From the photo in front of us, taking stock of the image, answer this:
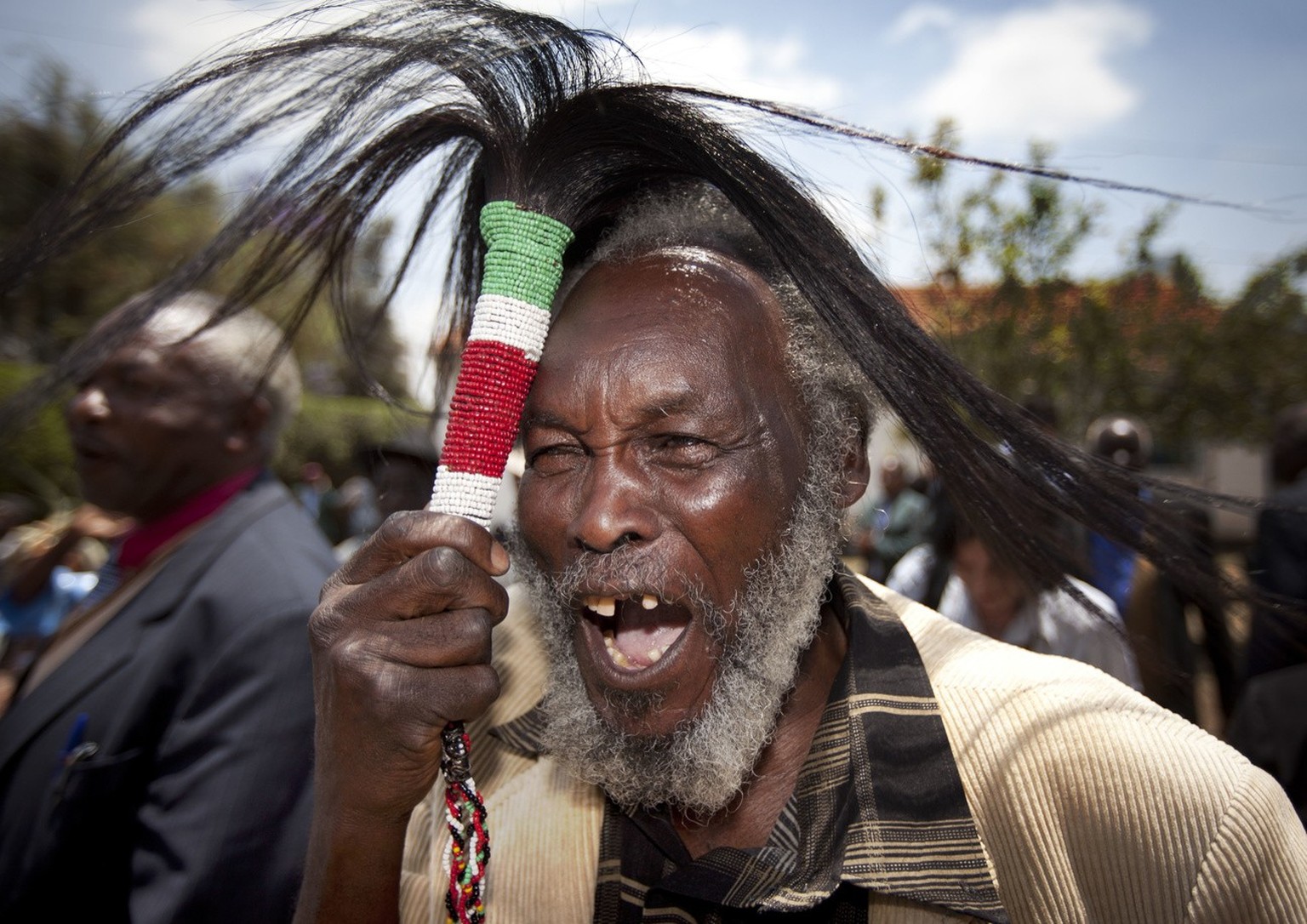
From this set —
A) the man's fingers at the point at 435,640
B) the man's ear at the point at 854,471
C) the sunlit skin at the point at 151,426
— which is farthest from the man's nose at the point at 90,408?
the man's ear at the point at 854,471

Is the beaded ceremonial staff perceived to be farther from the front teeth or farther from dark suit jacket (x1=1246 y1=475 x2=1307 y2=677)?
dark suit jacket (x1=1246 y1=475 x2=1307 y2=677)

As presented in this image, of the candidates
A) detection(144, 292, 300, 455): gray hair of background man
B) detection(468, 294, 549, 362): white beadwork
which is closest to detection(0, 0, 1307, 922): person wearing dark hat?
detection(468, 294, 549, 362): white beadwork

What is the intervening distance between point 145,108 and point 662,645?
4.78 feet

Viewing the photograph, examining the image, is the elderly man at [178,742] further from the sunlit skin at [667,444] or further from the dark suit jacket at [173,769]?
the sunlit skin at [667,444]

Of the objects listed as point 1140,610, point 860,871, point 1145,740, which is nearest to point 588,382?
point 860,871

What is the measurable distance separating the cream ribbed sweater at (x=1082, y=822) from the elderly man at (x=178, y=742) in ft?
1.99

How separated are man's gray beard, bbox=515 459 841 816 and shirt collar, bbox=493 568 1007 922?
0.12 meters

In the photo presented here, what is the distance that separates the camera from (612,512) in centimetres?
173

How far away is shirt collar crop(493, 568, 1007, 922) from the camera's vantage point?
160 centimetres

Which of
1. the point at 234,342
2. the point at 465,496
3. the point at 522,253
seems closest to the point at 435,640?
the point at 465,496

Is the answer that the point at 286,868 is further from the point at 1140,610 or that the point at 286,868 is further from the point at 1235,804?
the point at 1140,610

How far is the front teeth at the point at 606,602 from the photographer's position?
171 centimetres

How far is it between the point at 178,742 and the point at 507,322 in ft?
5.29

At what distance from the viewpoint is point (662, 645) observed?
5.95 ft
